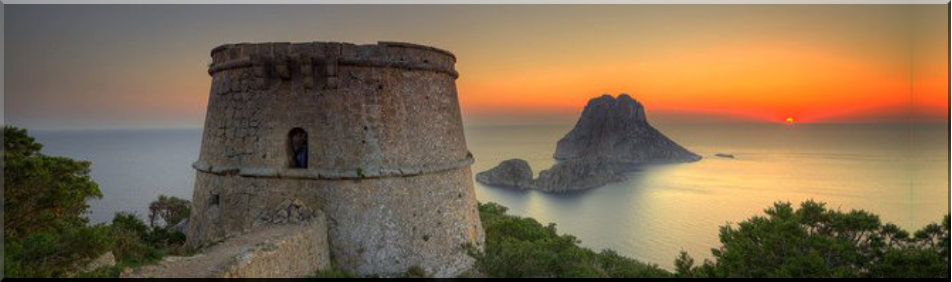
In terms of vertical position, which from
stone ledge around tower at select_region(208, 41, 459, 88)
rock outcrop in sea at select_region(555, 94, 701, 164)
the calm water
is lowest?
the calm water

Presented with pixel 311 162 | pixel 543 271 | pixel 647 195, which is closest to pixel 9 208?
pixel 311 162

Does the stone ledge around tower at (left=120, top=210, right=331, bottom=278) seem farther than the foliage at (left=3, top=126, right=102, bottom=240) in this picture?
No

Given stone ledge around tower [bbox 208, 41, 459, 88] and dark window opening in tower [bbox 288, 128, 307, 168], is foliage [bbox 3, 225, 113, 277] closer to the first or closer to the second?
dark window opening in tower [bbox 288, 128, 307, 168]

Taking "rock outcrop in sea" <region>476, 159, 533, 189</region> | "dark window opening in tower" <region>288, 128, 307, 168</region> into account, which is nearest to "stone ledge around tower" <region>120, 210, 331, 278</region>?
"dark window opening in tower" <region>288, 128, 307, 168</region>

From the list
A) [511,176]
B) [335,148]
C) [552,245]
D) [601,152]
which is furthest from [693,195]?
[335,148]

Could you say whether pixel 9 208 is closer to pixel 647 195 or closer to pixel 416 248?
pixel 416 248

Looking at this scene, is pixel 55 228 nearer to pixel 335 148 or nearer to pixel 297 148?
pixel 297 148

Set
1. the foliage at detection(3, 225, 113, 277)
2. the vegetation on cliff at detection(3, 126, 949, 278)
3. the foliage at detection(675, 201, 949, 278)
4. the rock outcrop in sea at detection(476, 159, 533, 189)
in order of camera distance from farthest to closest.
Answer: the rock outcrop in sea at detection(476, 159, 533, 189)
the foliage at detection(675, 201, 949, 278)
the vegetation on cliff at detection(3, 126, 949, 278)
the foliage at detection(3, 225, 113, 277)
